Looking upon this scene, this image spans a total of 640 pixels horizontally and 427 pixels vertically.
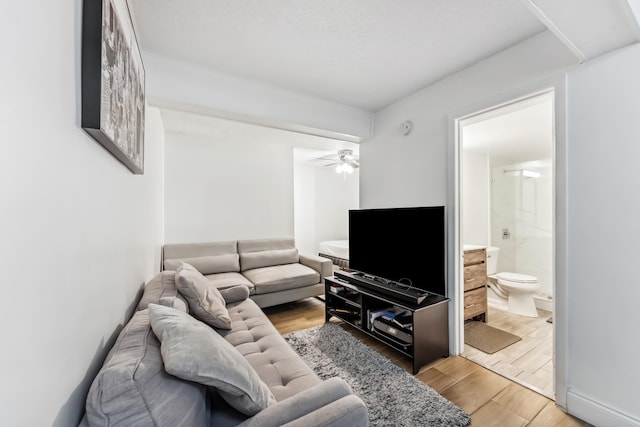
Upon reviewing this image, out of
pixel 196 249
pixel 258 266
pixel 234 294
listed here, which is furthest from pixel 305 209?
pixel 234 294

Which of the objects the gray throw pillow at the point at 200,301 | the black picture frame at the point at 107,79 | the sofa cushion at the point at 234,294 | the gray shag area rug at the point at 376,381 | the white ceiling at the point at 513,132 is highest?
the white ceiling at the point at 513,132

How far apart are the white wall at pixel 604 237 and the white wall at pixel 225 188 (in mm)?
3679

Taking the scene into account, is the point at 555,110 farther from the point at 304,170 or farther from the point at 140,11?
the point at 304,170

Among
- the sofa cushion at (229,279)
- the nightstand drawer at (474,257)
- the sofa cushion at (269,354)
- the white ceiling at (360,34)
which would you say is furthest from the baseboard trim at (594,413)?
the sofa cushion at (229,279)

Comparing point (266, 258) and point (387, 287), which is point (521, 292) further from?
point (266, 258)

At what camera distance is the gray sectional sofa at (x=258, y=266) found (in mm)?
3316

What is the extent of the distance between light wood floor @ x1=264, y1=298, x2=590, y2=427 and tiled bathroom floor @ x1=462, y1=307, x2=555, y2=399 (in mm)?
106

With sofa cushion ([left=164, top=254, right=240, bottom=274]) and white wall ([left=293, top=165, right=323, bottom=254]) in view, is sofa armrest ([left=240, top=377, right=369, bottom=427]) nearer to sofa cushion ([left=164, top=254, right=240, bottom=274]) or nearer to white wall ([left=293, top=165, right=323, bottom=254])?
sofa cushion ([left=164, top=254, right=240, bottom=274])

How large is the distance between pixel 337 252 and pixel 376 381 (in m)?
3.58

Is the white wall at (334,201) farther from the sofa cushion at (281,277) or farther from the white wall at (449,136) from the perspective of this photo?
the white wall at (449,136)

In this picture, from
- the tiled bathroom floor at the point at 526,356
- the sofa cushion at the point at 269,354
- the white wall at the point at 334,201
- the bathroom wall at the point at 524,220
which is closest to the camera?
the sofa cushion at the point at 269,354

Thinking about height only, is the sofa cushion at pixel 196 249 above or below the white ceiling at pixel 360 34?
below

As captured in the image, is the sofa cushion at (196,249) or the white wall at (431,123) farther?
the sofa cushion at (196,249)

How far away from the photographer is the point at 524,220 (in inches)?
163
